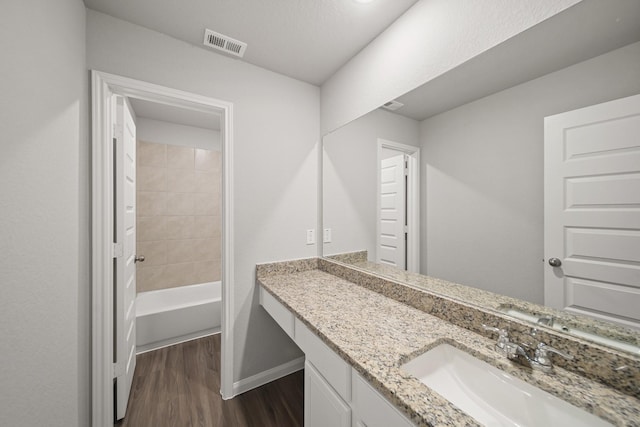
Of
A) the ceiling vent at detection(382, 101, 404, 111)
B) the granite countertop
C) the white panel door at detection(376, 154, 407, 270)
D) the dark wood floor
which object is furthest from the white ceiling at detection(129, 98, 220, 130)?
the dark wood floor

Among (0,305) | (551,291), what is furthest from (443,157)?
(0,305)

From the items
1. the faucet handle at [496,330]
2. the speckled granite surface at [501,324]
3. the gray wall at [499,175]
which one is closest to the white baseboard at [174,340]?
the speckled granite surface at [501,324]

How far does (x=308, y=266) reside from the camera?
1967 millimetres

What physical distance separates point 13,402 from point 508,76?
6.37 ft

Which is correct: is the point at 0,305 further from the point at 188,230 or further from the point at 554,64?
the point at 188,230

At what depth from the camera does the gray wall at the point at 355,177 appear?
1.48 m

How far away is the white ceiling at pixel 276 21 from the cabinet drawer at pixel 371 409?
1685 millimetres

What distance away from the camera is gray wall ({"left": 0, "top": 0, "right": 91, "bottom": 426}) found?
27.3 inches

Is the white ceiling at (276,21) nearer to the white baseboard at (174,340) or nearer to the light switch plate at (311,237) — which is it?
the light switch plate at (311,237)

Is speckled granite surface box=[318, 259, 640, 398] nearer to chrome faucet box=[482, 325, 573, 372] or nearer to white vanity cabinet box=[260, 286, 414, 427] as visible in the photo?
chrome faucet box=[482, 325, 573, 372]

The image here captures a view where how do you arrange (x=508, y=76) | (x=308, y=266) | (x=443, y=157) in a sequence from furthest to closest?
(x=308, y=266), (x=443, y=157), (x=508, y=76)

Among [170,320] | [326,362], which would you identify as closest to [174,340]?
[170,320]

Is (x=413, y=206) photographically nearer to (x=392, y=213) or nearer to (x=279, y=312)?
(x=392, y=213)

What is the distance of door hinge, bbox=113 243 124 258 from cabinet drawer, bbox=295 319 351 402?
3.88 ft
